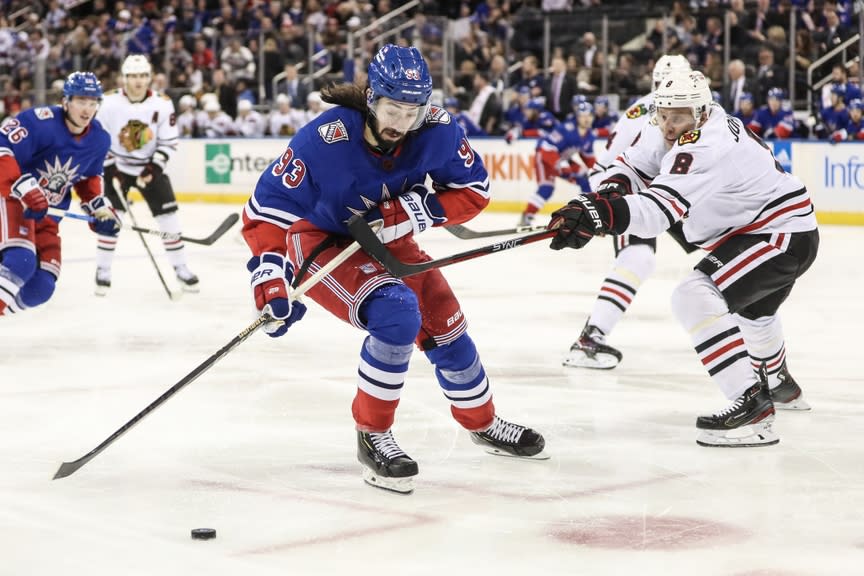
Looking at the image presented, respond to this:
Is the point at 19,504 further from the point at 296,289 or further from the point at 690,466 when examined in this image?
the point at 690,466

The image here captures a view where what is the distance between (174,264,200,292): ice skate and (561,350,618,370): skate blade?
114 inches

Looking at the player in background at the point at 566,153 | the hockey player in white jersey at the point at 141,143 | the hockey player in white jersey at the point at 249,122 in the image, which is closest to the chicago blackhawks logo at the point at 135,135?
the hockey player in white jersey at the point at 141,143

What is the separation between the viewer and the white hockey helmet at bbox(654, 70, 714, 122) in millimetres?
3684

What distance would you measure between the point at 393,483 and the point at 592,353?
1.99m

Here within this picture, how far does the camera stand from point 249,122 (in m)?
13.8

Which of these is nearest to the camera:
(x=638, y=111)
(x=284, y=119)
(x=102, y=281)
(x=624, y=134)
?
(x=624, y=134)

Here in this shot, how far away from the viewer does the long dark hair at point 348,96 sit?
3.24 meters

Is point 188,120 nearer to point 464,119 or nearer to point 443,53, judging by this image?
point 443,53

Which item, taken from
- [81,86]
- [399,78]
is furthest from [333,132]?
[81,86]

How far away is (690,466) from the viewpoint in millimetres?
3555

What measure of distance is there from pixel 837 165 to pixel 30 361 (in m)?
7.23

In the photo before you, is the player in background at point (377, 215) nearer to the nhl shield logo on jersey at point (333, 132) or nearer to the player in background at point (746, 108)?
the nhl shield logo on jersey at point (333, 132)

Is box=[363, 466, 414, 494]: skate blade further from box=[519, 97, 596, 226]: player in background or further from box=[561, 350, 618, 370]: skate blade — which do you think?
box=[519, 97, 596, 226]: player in background

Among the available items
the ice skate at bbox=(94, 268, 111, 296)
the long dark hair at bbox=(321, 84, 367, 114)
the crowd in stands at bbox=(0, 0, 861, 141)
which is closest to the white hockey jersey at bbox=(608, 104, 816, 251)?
the long dark hair at bbox=(321, 84, 367, 114)
